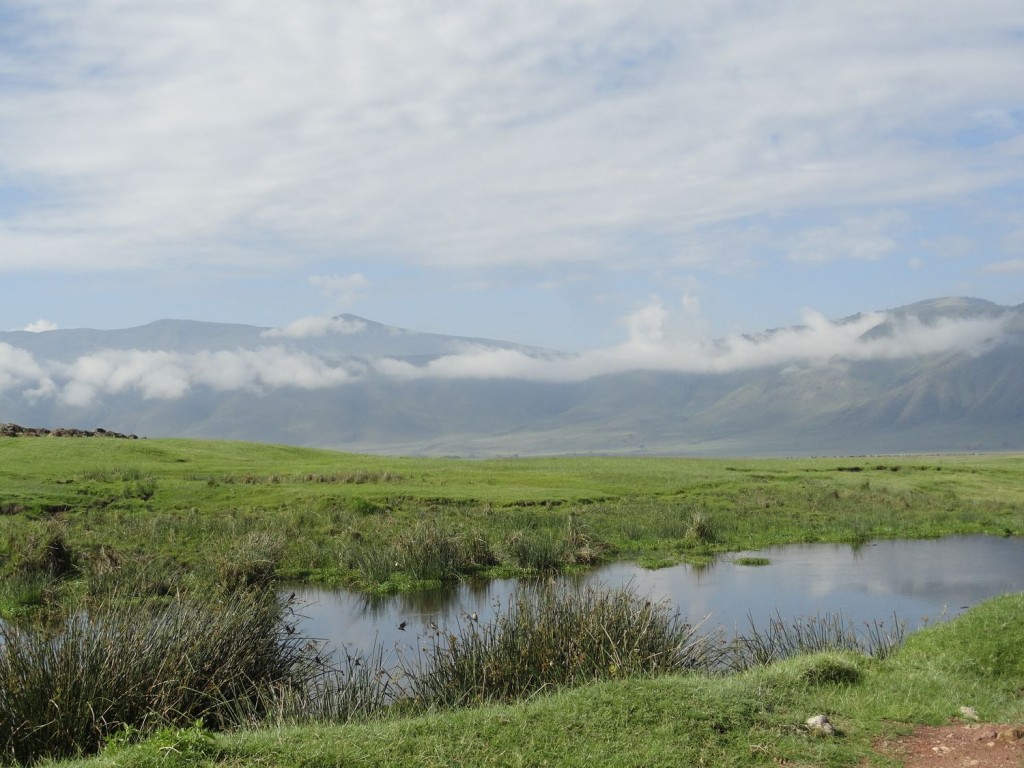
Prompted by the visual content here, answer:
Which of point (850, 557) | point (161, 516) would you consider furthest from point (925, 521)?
point (161, 516)

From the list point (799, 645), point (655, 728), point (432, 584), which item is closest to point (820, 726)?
point (655, 728)

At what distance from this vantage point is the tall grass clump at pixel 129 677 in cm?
1344

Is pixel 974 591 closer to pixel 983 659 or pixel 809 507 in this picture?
pixel 983 659

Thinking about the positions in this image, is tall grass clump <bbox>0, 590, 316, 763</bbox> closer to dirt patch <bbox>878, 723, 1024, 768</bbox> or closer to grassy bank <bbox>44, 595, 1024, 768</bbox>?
grassy bank <bbox>44, 595, 1024, 768</bbox>

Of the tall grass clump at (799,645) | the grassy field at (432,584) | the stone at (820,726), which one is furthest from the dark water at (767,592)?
the stone at (820,726)

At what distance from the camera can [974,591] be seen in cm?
3005

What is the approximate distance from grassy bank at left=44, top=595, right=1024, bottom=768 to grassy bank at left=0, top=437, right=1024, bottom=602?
15.8 m

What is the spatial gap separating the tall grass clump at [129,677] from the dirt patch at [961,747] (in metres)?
8.95

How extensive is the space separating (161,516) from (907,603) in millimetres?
26373

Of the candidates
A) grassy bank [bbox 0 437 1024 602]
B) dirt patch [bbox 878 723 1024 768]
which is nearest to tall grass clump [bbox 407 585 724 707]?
dirt patch [bbox 878 723 1024 768]

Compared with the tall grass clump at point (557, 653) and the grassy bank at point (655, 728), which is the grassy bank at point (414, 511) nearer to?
the tall grass clump at point (557, 653)

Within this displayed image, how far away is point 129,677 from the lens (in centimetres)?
1422

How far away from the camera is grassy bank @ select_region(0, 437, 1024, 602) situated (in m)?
30.6

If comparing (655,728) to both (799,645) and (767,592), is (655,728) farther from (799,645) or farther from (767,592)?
(767,592)
